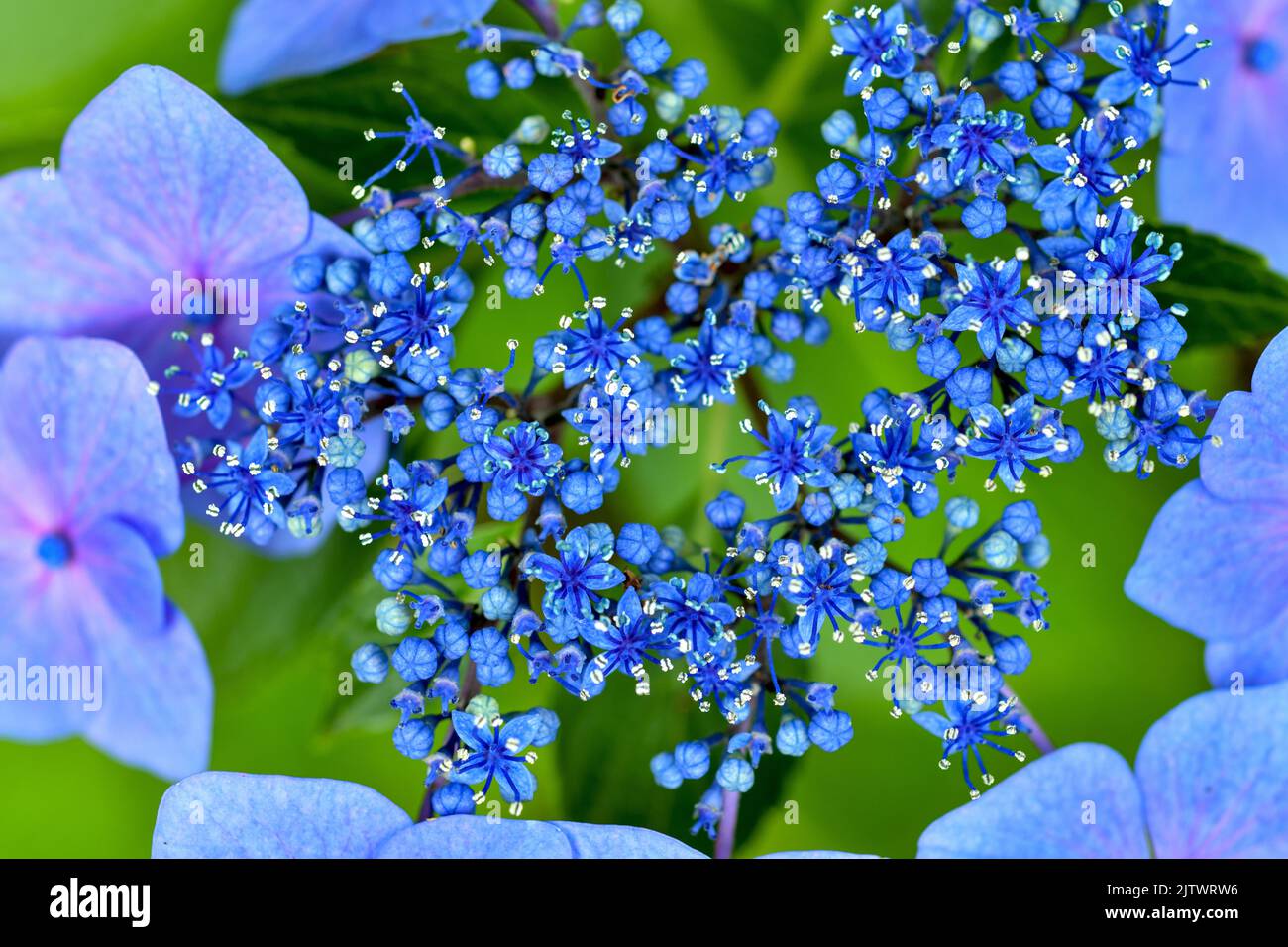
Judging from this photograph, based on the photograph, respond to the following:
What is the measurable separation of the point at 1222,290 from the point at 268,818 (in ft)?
3.24

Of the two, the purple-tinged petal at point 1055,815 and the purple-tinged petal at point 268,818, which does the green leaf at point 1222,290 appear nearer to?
the purple-tinged petal at point 1055,815

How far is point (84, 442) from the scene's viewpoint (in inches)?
40.8

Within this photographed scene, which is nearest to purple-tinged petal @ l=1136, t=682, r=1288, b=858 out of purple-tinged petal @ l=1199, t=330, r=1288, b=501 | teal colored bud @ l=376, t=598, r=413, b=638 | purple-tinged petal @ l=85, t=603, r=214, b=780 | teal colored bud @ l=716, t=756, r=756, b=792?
purple-tinged petal @ l=1199, t=330, r=1288, b=501

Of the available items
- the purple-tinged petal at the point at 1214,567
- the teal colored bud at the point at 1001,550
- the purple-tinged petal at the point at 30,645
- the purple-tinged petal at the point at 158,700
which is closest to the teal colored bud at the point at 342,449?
the purple-tinged petal at the point at 158,700

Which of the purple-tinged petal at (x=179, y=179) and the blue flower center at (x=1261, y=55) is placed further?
the blue flower center at (x=1261, y=55)

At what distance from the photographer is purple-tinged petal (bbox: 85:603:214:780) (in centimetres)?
108

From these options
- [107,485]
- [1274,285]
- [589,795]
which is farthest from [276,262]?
[1274,285]

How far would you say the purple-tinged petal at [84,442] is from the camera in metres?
0.99

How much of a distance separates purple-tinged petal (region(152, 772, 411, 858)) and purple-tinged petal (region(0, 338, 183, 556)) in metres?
0.22

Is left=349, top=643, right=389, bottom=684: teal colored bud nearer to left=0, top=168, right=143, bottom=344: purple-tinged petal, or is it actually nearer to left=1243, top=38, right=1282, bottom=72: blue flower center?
left=0, top=168, right=143, bottom=344: purple-tinged petal

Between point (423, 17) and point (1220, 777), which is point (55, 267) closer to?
point (423, 17)

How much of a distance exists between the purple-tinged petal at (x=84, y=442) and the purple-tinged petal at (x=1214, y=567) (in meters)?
0.87
